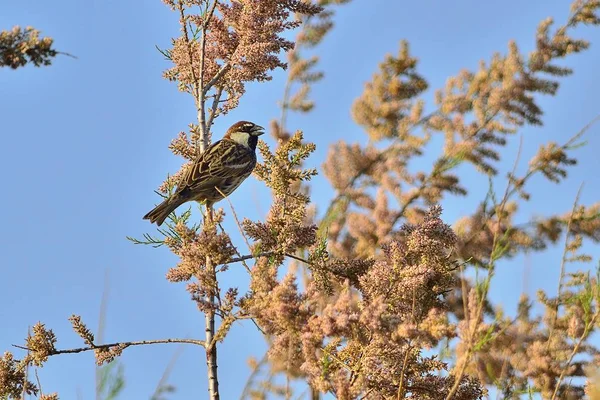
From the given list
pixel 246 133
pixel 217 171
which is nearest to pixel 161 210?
pixel 217 171

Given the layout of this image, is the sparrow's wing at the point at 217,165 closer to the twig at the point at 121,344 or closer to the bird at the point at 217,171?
the bird at the point at 217,171

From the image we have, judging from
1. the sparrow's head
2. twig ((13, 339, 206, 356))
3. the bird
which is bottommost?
twig ((13, 339, 206, 356))

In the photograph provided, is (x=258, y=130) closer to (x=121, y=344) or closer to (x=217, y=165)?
(x=217, y=165)

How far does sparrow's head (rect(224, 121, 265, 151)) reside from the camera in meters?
7.07

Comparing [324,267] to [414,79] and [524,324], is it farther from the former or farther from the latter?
[414,79]

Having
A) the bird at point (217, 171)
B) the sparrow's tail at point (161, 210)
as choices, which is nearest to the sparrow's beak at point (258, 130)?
the bird at point (217, 171)

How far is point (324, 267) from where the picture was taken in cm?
414

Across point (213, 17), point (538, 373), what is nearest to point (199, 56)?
point (213, 17)

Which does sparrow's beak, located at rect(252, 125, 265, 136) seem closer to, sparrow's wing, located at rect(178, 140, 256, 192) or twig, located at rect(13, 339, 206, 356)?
sparrow's wing, located at rect(178, 140, 256, 192)

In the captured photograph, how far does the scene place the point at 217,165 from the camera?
6.02 m

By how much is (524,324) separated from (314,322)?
446 cm

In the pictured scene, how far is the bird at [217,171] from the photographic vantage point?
17.1ft

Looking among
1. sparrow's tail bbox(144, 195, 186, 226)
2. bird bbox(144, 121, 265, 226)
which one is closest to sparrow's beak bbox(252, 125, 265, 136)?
bird bbox(144, 121, 265, 226)

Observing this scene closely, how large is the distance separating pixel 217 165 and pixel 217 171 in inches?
2.1
